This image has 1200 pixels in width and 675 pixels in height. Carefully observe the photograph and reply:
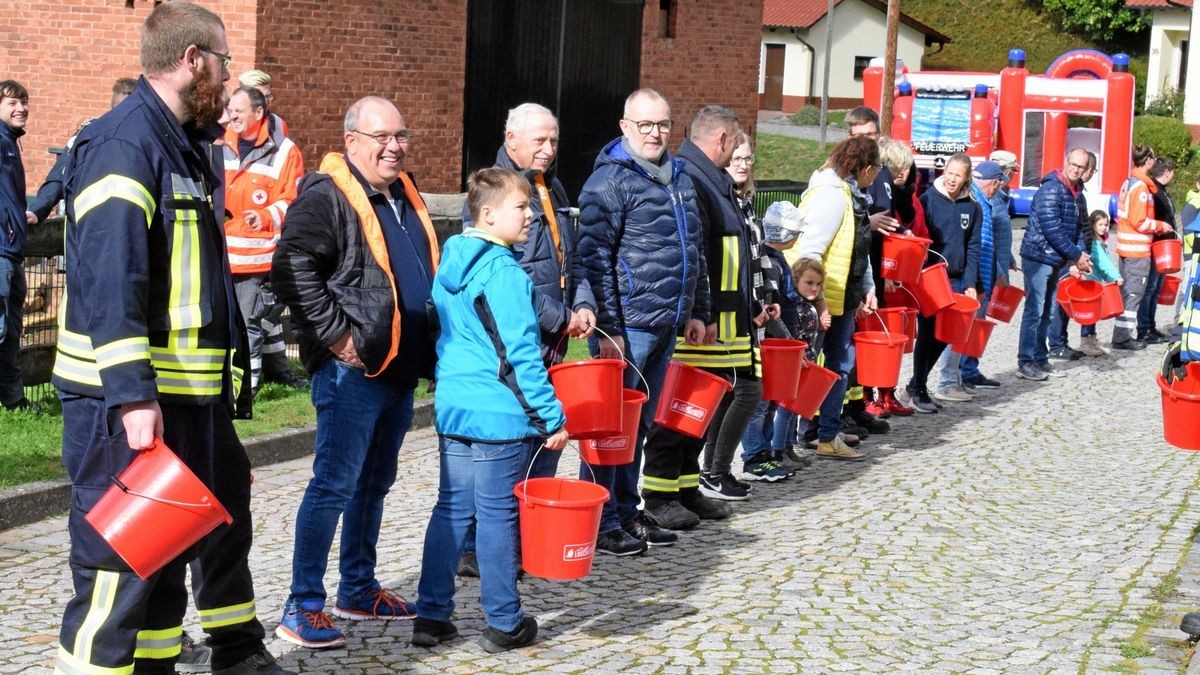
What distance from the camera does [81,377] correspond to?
430cm

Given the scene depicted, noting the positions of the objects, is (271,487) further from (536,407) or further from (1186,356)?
(1186,356)

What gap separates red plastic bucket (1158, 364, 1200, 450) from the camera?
716cm

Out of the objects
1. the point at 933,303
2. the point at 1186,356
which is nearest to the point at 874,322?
the point at 933,303

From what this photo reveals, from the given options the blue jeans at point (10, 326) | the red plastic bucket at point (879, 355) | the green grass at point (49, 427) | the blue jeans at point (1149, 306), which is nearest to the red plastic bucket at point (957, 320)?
the red plastic bucket at point (879, 355)

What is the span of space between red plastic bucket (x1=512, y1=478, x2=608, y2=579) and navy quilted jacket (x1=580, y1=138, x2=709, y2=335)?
161 centimetres

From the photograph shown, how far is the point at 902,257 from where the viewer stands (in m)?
10.6

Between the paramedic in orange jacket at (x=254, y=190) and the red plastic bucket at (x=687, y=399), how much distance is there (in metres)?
2.69

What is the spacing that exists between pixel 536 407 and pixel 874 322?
209 inches

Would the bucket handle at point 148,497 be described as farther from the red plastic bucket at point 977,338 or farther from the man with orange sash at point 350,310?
the red plastic bucket at point 977,338

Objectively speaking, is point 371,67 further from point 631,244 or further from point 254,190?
point 631,244

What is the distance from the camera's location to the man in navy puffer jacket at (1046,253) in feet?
44.9

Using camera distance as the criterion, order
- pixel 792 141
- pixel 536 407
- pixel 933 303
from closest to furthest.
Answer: pixel 536 407, pixel 933 303, pixel 792 141

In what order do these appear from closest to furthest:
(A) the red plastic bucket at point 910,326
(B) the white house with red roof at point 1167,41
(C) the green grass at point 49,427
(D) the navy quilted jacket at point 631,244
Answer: (D) the navy quilted jacket at point 631,244
(C) the green grass at point 49,427
(A) the red plastic bucket at point 910,326
(B) the white house with red roof at point 1167,41

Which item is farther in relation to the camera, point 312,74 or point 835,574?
point 312,74
